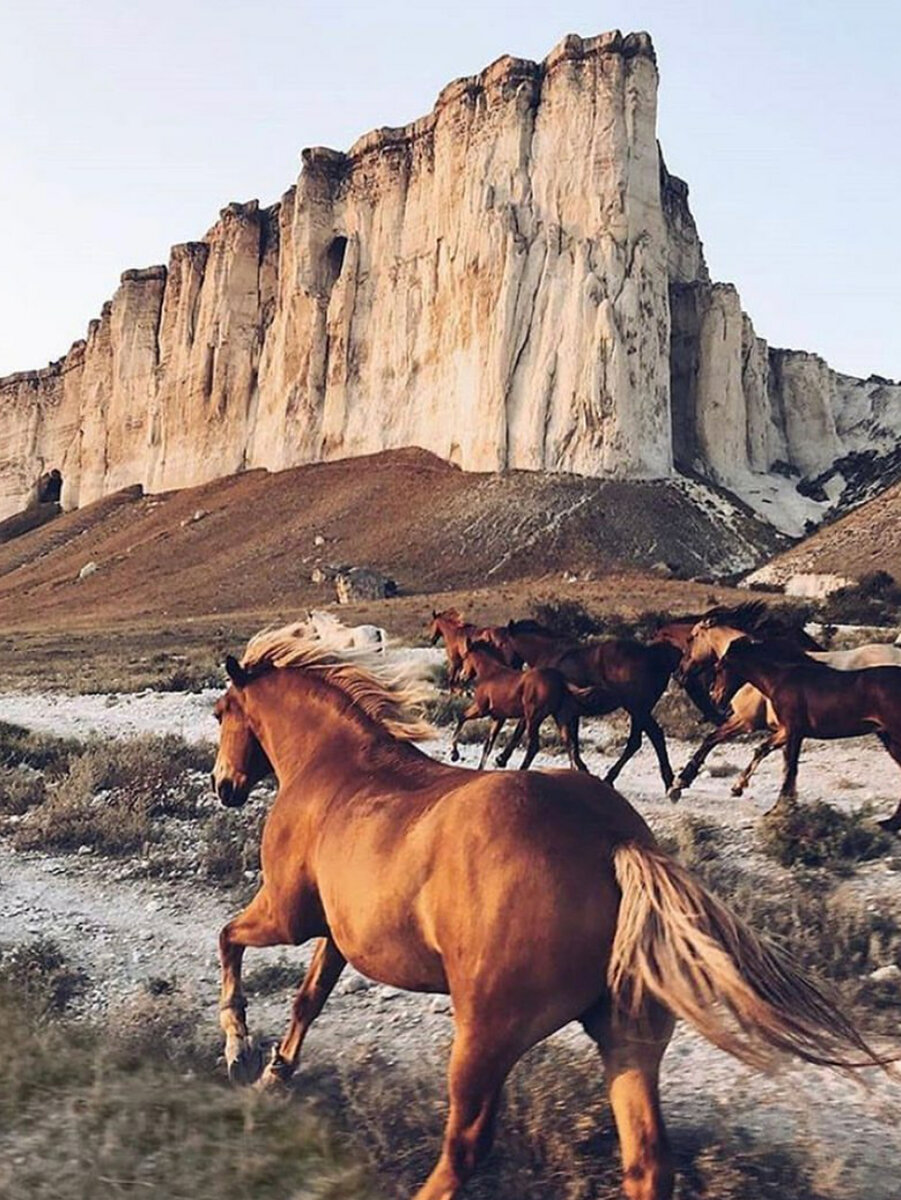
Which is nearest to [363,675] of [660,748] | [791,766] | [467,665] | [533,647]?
[791,766]

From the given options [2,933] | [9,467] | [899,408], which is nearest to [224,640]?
[2,933]

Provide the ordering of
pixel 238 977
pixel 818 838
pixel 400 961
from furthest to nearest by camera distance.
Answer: pixel 818 838
pixel 238 977
pixel 400 961

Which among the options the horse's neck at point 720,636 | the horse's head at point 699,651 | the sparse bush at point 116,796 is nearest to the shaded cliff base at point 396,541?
the horse's head at point 699,651

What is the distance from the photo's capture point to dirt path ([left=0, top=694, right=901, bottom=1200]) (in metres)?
4.62

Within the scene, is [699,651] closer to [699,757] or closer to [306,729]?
[699,757]

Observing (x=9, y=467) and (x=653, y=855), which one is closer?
(x=653, y=855)

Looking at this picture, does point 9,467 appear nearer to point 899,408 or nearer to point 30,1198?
point 899,408

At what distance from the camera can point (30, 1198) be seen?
13.4 feet

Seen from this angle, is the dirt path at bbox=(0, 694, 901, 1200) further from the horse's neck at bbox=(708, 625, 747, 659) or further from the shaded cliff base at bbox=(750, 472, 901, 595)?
the shaded cliff base at bbox=(750, 472, 901, 595)

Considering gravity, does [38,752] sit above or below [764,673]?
below

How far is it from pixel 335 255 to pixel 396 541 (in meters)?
31.5

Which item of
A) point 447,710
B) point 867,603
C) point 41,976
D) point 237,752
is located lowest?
point 41,976

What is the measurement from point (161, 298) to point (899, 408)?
65031 millimetres

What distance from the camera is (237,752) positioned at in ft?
21.8
